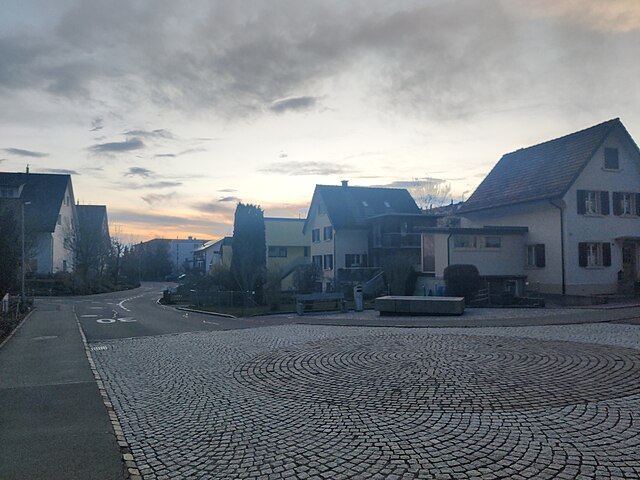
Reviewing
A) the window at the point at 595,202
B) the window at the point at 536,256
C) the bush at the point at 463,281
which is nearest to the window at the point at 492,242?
the window at the point at 536,256

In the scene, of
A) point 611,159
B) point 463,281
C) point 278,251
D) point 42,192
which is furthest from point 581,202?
point 42,192

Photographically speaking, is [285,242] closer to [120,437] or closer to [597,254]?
[597,254]

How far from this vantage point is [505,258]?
29812 millimetres

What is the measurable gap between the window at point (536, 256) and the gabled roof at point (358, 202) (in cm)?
1628

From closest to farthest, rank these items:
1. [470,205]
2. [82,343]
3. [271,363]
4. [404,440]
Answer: [404,440] < [271,363] < [82,343] < [470,205]

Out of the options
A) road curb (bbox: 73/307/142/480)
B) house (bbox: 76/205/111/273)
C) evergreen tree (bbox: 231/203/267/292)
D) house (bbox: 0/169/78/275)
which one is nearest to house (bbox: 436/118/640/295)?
evergreen tree (bbox: 231/203/267/292)

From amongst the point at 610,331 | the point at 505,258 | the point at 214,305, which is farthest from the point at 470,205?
the point at 610,331

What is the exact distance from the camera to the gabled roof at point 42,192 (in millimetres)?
51969

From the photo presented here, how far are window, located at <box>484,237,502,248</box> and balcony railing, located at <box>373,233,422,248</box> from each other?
436 inches

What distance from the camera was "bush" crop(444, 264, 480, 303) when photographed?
88.2 ft

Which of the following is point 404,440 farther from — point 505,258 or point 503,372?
point 505,258

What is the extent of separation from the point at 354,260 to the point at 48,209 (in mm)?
32347

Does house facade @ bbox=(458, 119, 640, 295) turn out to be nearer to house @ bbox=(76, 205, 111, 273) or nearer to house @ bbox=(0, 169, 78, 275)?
house @ bbox=(76, 205, 111, 273)

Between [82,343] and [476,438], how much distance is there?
12.4m
